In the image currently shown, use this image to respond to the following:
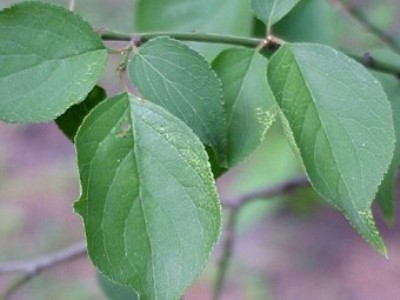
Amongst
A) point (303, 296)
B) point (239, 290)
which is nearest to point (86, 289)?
point (239, 290)

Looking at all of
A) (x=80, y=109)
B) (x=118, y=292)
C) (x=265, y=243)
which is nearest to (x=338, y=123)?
(x=80, y=109)

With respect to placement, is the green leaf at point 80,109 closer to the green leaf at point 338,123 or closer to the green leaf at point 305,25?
the green leaf at point 338,123

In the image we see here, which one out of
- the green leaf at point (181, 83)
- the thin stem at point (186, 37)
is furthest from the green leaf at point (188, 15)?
the green leaf at point (181, 83)

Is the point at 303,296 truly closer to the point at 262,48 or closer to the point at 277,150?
the point at 277,150

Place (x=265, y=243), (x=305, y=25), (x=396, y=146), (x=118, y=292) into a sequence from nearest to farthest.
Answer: (x=396, y=146)
(x=118, y=292)
(x=305, y=25)
(x=265, y=243)

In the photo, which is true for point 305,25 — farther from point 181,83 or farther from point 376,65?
point 181,83

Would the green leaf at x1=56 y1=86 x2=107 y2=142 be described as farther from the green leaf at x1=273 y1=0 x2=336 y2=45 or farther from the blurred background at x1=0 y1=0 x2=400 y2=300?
the blurred background at x1=0 y1=0 x2=400 y2=300
